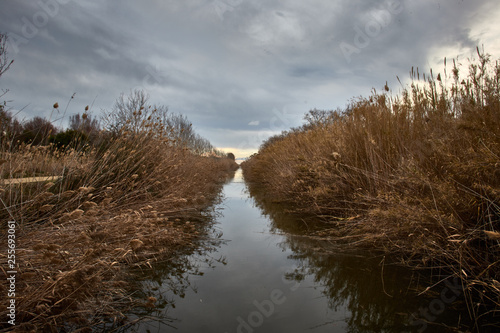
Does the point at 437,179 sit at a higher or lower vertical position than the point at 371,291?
higher

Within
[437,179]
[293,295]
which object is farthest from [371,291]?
[437,179]

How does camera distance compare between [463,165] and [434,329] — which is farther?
[463,165]

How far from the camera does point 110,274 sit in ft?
8.91

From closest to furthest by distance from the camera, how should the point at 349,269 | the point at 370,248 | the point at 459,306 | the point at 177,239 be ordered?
the point at 459,306 < the point at 349,269 < the point at 370,248 < the point at 177,239

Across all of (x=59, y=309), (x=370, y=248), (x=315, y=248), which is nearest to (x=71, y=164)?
(x=59, y=309)

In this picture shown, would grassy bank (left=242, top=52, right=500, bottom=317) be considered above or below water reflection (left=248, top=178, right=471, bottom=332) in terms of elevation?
above

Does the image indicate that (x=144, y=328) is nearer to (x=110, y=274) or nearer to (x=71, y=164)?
(x=110, y=274)

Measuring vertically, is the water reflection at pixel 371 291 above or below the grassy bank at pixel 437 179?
below

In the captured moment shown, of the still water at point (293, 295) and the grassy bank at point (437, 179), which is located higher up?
the grassy bank at point (437, 179)

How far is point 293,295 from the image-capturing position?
2.65 m

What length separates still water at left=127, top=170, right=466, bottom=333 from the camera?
2.15 metres

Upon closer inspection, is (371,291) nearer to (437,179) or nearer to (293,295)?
(293,295)

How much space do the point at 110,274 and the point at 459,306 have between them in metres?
2.96

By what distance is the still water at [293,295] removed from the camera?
2.15 metres
